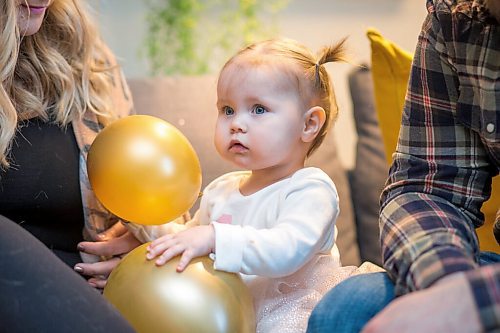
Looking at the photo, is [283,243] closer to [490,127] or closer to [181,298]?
[181,298]

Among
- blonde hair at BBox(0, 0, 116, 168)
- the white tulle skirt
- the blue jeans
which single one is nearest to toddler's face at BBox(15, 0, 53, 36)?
blonde hair at BBox(0, 0, 116, 168)

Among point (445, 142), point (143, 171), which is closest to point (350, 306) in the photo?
point (445, 142)

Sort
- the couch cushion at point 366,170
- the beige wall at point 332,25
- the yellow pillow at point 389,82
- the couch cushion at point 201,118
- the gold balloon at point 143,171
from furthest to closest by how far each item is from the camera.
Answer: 1. the beige wall at point 332,25
2. the couch cushion at point 366,170
3. the couch cushion at point 201,118
4. the yellow pillow at point 389,82
5. the gold balloon at point 143,171

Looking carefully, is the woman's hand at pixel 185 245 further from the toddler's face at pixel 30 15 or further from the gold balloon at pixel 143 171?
the toddler's face at pixel 30 15

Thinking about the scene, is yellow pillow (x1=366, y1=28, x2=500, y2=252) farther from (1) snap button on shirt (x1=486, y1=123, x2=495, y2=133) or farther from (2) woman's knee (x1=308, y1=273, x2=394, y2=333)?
(2) woman's knee (x1=308, y1=273, x2=394, y2=333)

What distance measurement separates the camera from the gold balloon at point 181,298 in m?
1.06

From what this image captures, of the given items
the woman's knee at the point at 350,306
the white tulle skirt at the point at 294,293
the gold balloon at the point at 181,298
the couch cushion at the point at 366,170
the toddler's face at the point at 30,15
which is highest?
the toddler's face at the point at 30,15

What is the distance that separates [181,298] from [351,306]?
236mm

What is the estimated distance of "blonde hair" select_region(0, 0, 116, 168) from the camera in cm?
130

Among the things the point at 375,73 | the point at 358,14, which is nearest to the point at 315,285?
the point at 375,73

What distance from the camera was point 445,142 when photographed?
1.15m

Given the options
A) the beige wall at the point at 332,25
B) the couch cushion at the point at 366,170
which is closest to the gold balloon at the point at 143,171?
the couch cushion at the point at 366,170

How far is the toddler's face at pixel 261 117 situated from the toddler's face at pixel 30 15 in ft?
1.11

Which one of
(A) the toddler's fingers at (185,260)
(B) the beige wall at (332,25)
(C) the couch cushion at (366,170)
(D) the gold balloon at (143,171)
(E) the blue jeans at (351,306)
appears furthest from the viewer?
(B) the beige wall at (332,25)
